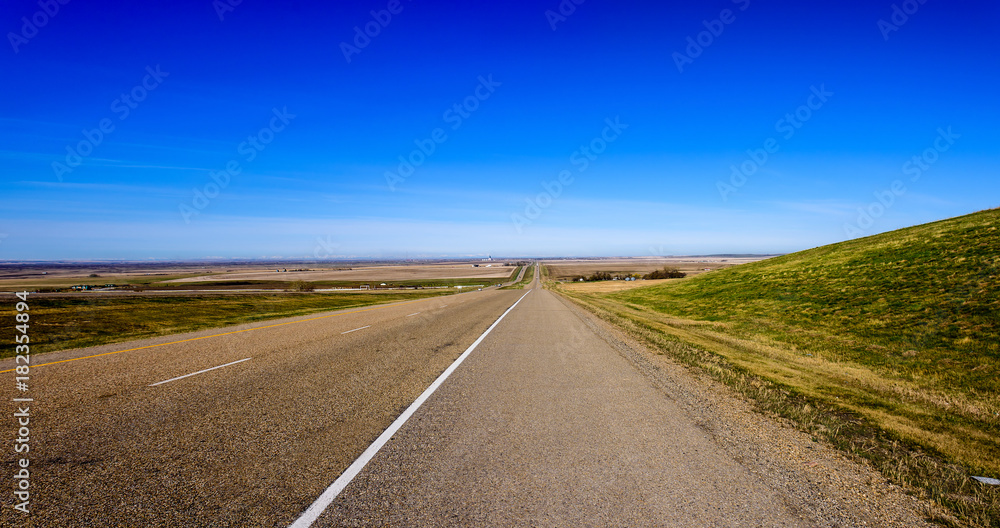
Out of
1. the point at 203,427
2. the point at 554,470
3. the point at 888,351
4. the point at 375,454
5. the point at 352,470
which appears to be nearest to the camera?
the point at 352,470

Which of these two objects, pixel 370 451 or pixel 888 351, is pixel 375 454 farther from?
pixel 888 351

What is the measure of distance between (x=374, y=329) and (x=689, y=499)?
14.9 meters

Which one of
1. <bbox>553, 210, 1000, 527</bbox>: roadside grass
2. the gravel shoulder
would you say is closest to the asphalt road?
the gravel shoulder

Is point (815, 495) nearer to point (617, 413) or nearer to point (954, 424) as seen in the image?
point (617, 413)

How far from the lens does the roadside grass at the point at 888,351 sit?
5.17 meters

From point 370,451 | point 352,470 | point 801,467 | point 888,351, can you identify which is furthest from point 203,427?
point 888,351

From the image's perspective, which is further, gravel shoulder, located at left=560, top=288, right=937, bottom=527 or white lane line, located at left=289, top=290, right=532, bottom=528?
gravel shoulder, located at left=560, top=288, right=937, bottom=527

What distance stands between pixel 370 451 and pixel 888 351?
13.9m

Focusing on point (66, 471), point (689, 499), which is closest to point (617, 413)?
point (689, 499)

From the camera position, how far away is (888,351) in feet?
39.4

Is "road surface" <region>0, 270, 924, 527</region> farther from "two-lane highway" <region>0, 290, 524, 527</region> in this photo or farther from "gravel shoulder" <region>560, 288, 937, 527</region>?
"gravel shoulder" <region>560, 288, 937, 527</region>

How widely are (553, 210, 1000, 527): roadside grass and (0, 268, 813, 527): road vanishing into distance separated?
1858 millimetres

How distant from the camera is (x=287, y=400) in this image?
717 cm

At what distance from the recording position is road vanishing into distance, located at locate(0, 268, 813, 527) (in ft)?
12.3
